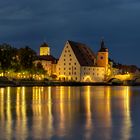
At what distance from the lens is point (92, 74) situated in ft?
455

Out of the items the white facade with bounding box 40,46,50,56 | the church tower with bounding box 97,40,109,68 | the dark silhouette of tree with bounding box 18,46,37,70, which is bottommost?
the dark silhouette of tree with bounding box 18,46,37,70

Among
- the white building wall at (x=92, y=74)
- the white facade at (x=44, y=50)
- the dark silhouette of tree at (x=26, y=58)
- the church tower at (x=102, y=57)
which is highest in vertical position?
the white facade at (x=44, y=50)

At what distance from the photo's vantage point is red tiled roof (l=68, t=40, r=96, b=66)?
13751cm

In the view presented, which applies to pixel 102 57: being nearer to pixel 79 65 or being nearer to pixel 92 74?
pixel 92 74

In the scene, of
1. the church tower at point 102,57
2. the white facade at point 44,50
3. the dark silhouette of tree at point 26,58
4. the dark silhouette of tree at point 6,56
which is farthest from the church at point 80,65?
the dark silhouette of tree at point 6,56

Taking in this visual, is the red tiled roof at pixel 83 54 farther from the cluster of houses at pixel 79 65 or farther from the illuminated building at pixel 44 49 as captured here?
the illuminated building at pixel 44 49

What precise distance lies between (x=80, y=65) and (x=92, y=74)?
5923 millimetres

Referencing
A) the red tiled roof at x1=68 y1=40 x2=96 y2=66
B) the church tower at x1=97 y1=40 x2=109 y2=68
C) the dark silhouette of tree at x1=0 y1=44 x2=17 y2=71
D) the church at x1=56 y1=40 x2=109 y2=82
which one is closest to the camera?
the dark silhouette of tree at x1=0 y1=44 x2=17 y2=71

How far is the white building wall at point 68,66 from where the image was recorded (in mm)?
135125

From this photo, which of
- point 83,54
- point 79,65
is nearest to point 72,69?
point 79,65

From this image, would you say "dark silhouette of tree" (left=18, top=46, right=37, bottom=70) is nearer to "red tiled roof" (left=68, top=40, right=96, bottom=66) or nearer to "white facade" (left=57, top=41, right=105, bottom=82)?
"white facade" (left=57, top=41, right=105, bottom=82)

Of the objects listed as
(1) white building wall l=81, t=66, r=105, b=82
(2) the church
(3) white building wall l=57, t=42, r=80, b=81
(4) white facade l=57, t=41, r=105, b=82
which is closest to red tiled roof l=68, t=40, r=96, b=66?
(2) the church

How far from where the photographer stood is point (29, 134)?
17344mm

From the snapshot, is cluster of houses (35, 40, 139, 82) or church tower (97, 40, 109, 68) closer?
cluster of houses (35, 40, 139, 82)
